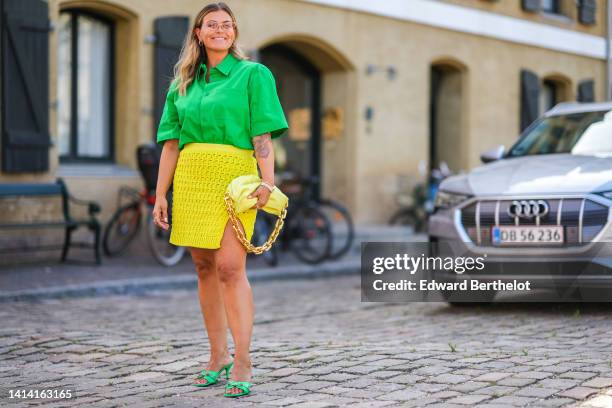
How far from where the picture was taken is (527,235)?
22.4ft

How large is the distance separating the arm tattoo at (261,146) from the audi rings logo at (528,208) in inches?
115

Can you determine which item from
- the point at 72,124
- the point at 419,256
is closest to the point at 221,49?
the point at 419,256

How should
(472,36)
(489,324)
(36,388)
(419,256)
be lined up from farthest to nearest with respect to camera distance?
(472,36) → (419,256) → (489,324) → (36,388)

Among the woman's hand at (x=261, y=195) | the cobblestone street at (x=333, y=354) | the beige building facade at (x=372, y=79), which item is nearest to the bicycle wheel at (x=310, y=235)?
the beige building facade at (x=372, y=79)

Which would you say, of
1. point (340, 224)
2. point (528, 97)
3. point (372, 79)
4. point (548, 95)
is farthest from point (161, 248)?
point (548, 95)

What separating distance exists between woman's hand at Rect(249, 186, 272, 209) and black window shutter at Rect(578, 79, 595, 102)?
17586 millimetres

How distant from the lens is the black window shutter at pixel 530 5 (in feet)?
62.1

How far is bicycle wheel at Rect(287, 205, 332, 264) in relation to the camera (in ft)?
38.0

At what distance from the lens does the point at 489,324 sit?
6730 mm

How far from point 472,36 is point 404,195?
3.54 m

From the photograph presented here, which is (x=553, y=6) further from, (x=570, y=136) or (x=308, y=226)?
(x=570, y=136)

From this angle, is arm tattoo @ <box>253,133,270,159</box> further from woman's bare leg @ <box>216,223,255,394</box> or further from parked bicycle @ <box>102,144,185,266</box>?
parked bicycle @ <box>102,144,185,266</box>

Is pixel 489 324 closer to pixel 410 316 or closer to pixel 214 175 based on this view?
pixel 410 316

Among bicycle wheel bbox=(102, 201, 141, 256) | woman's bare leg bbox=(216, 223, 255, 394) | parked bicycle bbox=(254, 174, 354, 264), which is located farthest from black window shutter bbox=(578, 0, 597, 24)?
woman's bare leg bbox=(216, 223, 255, 394)
